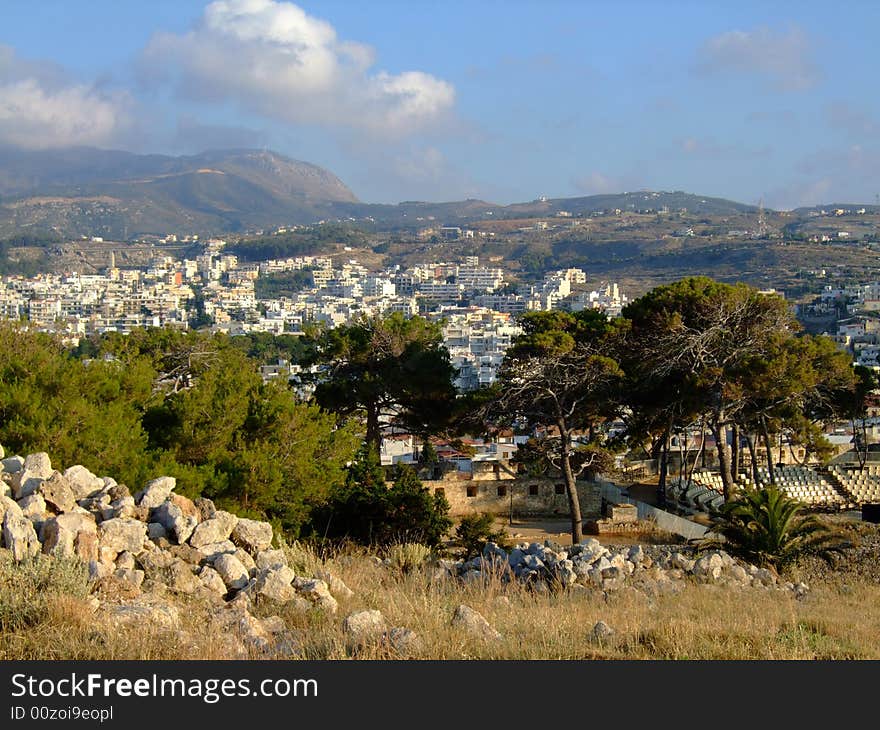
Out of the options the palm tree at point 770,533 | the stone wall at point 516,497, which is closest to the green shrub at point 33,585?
the palm tree at point 770,533

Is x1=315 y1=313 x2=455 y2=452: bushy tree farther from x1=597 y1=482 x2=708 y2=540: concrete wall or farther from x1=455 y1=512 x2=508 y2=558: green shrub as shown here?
x1=455 y1=512 x2=508 y2=558: green shrub

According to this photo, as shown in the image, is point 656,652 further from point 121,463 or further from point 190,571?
point 121,463

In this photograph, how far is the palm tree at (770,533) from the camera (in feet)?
34.3

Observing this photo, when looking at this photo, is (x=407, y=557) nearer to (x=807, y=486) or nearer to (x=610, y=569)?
(x=610, y=569)

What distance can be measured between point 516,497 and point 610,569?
9.44 metres

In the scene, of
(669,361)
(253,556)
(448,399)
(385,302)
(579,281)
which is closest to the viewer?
(253,556)

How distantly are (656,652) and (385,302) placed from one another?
12970 centimetres

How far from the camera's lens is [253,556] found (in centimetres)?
659

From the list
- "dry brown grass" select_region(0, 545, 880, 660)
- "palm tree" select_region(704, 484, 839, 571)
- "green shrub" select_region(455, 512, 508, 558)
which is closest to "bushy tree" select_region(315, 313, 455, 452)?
"green shrub" select_region(455, 512, 508, 558)

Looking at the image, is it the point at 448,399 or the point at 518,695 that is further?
the point at 448,399

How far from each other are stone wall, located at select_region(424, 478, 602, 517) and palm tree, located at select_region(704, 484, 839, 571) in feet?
24.6

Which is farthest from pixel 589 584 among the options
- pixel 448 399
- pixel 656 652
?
pixel 448 399

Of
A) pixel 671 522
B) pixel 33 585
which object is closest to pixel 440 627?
pixel 33 585

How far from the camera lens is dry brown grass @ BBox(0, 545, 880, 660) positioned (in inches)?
172
